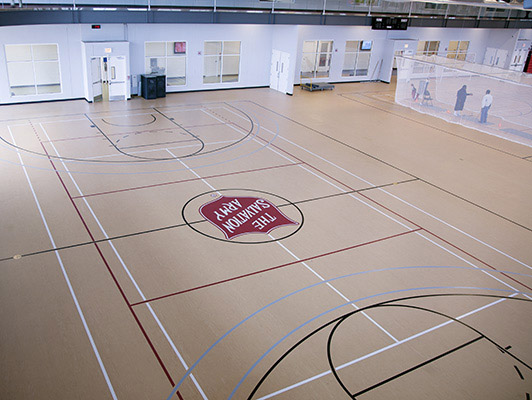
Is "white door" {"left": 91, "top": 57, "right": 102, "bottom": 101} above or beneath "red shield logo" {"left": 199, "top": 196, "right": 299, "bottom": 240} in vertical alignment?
above

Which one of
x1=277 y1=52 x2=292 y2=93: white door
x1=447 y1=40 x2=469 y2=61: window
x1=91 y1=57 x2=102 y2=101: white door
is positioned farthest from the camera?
x1=447 y1=40 x2=469 y2=61: window

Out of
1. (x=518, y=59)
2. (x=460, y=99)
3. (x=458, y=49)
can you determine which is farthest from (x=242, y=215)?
(x=518, y=59)

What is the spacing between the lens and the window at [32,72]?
24.0 metres

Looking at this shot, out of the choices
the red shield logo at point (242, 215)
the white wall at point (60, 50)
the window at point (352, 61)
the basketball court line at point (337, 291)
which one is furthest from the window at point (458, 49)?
the basketball court line at point (337, 291)

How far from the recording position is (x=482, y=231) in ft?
43.2

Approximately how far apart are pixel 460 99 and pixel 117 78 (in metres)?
16.2

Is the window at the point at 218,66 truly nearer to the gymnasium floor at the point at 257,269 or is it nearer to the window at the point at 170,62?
the window at the point at 170,62

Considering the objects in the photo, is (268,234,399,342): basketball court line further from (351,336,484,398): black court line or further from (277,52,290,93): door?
(277,52,290,93): door

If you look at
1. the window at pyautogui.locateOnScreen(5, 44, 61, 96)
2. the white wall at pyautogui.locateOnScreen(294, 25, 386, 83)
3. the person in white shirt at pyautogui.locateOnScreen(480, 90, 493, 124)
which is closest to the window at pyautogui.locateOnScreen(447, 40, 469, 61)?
the white wall at pyautogui.locateOnScreen(294, 25, 386, 83)

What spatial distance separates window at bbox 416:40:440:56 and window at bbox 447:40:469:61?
1.28 meters

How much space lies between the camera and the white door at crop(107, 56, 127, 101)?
75.5 feet

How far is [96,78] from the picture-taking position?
2283 centimetres

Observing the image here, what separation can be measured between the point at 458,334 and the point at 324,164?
910 cm

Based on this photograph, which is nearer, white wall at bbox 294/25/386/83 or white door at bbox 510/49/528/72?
white wall at bbox 294/25/386/83
